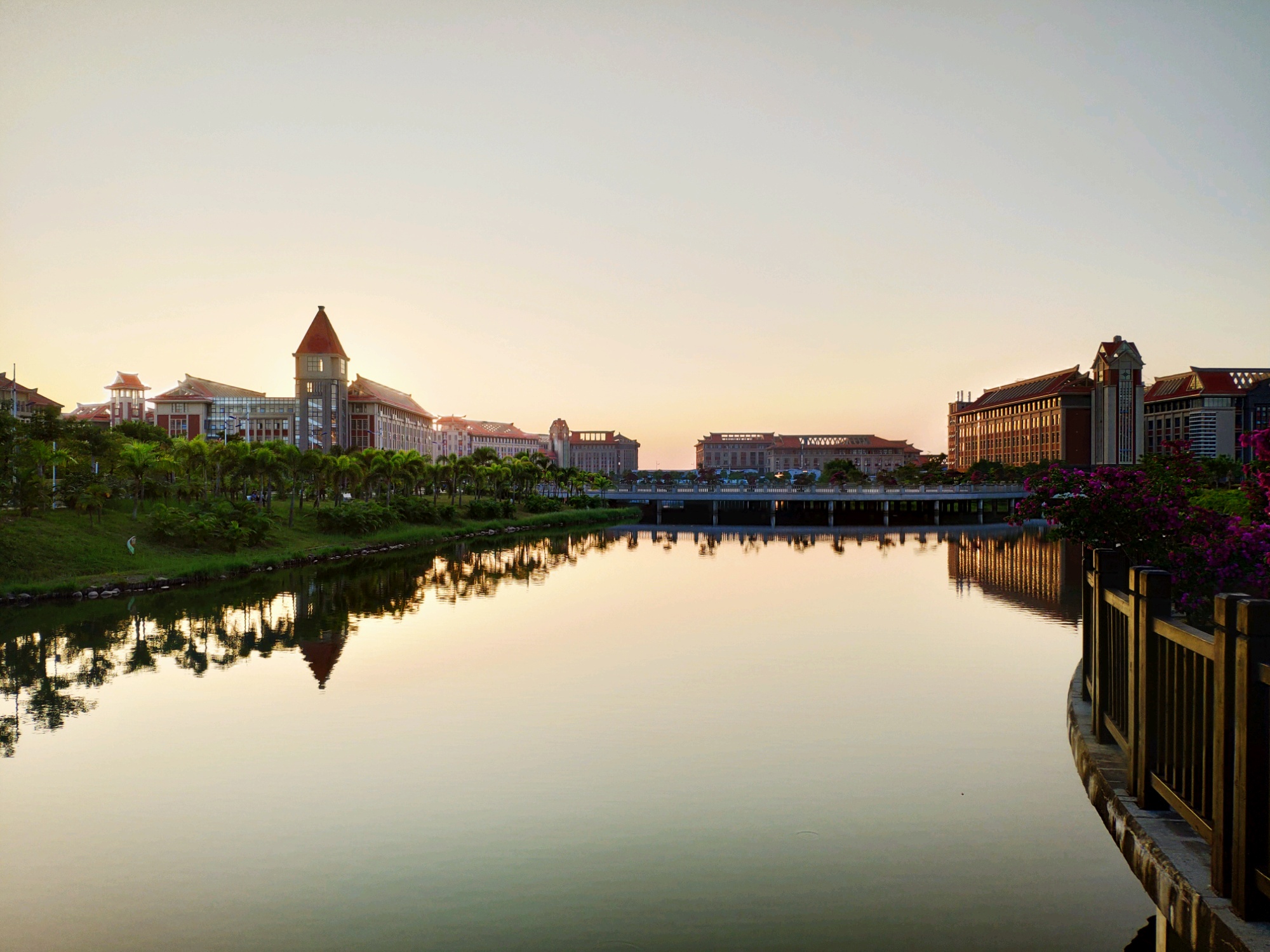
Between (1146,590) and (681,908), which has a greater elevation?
(1146,590)

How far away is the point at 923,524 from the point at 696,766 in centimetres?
6409

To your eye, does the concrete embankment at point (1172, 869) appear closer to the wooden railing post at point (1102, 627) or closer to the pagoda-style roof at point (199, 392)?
the wooden railing post at point (1102, 627)

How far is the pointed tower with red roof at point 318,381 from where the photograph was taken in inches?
3967

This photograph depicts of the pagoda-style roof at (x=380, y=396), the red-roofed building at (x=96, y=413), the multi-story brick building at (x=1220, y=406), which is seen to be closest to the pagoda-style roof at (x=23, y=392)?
the red-roofed building at (x=96, y=413)

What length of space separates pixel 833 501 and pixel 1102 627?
2893 inches

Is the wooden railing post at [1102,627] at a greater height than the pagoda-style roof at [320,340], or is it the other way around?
the pagoda-style roof at [320,340]

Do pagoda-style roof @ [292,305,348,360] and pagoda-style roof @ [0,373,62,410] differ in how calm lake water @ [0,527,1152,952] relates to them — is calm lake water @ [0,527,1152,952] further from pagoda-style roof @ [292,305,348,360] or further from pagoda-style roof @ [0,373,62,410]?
pagoda-style roof @ [0,373,62,410]

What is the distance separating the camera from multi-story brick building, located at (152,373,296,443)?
345ft

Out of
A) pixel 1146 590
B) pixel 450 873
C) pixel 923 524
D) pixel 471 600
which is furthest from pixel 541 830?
pixel 923 524

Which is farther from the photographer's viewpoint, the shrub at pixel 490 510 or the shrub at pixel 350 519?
the shrub at pixel 490 510

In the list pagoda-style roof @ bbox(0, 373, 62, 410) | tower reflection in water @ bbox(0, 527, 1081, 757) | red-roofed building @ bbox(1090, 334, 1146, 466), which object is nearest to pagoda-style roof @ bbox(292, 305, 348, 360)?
pagoda-style roof @ bbox(0, 373, 62, 410)

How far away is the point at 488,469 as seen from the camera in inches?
2744

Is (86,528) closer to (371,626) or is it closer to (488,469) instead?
(371,626)

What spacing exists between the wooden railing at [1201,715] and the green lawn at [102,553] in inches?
1099
